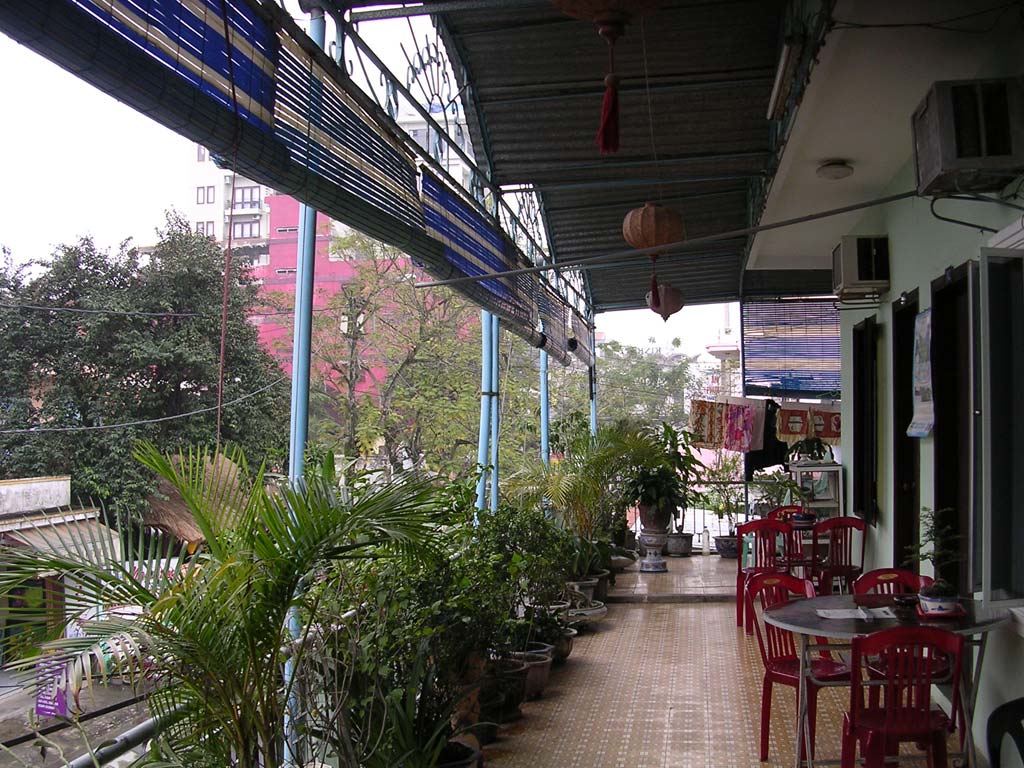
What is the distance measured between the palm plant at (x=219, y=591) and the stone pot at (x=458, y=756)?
969 millimetres

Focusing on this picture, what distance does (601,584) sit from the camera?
812 centimetres

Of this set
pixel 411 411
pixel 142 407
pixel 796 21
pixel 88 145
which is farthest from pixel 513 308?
pixel 88 145

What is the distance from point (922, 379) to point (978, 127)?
75.1 inches

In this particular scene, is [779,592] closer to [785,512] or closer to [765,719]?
[765,719]

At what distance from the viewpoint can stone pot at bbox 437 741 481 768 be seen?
12.0 feet

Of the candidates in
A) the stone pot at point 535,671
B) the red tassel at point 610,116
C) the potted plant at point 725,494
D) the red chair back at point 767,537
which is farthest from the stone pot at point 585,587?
the red tassel at point 610,116

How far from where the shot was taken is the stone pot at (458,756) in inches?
144

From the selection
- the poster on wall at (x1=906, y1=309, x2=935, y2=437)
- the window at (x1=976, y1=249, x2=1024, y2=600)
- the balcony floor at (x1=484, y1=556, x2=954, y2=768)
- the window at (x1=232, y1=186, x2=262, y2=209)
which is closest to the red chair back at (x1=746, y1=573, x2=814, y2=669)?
the balcony floor at (x1=484, y1=556, x2=954, y2=768)

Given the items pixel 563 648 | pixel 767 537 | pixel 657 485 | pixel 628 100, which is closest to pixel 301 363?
pixel 628 100

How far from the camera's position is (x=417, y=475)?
314cm

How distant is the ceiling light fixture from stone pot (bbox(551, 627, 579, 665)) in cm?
316

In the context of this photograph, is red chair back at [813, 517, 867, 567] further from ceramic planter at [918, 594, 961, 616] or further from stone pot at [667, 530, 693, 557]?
stone pot at [667, 530, 693, 557]

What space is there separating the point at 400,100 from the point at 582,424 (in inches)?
248

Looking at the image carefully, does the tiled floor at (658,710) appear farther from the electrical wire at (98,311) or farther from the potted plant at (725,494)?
the electrical wire at (98,311)
